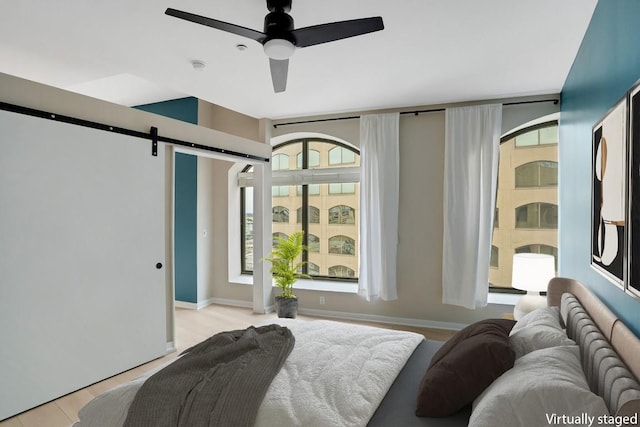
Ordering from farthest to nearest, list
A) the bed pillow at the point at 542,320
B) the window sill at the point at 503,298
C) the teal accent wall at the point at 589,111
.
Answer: the window sill at the point at 503,298 → the bed pillow at the point at 542,320 → the teal accent wall at the point at 589,111

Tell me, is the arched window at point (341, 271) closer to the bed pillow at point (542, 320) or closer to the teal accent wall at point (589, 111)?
the teal accent wall at point (589, 111)

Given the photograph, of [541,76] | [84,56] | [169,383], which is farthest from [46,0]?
[541,76]

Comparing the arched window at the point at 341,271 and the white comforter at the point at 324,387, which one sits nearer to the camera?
the white comforter at the point at 324,387

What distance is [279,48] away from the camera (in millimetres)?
2203

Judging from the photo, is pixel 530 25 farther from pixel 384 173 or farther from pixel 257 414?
pixel 257 414

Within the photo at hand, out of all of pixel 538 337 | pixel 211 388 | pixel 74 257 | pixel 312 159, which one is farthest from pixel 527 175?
pixel 74 257

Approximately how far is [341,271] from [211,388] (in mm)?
3824

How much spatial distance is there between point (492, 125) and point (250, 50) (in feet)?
8.82

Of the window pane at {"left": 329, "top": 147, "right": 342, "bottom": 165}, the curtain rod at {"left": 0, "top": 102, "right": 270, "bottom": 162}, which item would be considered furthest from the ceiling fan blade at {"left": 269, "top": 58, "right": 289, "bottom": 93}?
the window pane at {"left": 329, "top": 147, "right": 342, "bottom": 165}

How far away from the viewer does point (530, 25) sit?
8.51 ft

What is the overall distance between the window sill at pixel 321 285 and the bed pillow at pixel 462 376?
3350 millimetres

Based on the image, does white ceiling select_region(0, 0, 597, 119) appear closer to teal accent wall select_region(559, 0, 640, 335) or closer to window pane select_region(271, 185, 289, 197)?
teal accent wall select_region(559, 0, 640, 335)

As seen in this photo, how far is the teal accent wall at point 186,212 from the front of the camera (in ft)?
17.8

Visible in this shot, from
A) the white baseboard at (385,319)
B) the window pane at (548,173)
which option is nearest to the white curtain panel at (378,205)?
the white baseboard at (385,319)
